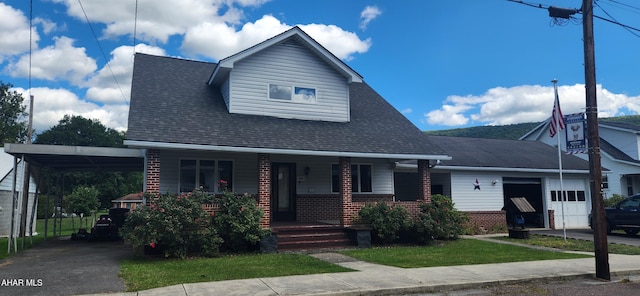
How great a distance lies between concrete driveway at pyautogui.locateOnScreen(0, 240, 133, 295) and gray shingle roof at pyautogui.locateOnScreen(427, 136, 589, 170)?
13.7 metres

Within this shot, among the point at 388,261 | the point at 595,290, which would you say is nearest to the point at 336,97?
the point at 388,261

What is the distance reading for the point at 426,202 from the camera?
15578 mm

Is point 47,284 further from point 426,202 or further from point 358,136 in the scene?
point 426,202

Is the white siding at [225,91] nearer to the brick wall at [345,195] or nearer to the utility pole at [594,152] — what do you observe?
the brick wall at [345,195]

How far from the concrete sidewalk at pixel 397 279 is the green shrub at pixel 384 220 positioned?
2973mm

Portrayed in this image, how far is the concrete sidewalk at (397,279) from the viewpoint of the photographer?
780cm

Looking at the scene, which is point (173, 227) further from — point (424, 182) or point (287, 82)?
point (424, 182)

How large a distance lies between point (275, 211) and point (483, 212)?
377 inches

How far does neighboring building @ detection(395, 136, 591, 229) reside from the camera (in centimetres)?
2002

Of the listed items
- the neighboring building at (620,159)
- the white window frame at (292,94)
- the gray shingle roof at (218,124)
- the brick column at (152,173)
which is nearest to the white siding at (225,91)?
the gray shingle roof at (218,124)

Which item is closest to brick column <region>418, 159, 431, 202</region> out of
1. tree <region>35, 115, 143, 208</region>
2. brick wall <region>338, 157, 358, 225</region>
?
brick wall <region>338, 157, 358, 225</region>

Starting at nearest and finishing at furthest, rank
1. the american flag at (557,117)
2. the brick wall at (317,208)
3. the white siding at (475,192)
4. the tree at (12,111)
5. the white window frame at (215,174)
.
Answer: the white window frame at (215,174)
the brick wall at (317,208)
the american flag at (557,117)
the white siding at (475,192)
the tree at (12,111)

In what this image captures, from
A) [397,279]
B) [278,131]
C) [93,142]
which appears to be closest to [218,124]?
[278,131]

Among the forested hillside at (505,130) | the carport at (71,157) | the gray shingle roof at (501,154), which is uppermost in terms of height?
the forested hillside at (505,130)
